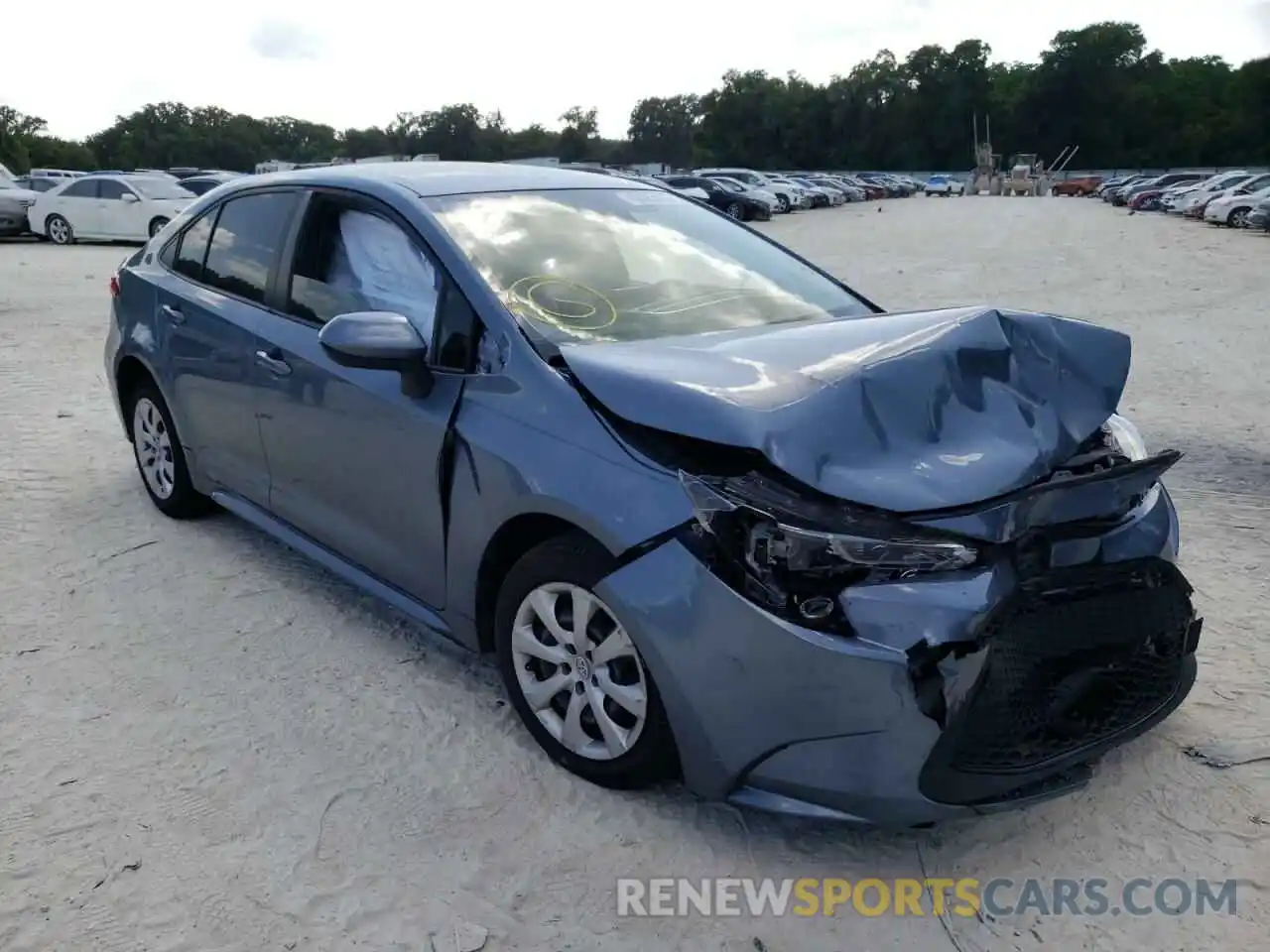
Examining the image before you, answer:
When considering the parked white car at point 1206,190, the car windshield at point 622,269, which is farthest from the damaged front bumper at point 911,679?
the parked white car at point 1206,190

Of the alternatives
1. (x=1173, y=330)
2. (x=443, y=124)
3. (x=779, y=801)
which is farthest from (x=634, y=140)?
(x=779, y=801)

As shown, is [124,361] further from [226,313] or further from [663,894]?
[663,894]

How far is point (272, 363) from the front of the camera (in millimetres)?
3797

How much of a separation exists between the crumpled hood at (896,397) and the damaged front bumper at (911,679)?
0.22m

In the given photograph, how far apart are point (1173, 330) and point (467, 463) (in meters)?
9.32

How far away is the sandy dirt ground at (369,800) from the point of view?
7.88ft

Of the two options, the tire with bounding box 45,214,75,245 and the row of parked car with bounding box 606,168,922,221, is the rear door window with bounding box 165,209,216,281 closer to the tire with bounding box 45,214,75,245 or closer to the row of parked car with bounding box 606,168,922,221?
the row of parked car with bounding box 606,168,922,221

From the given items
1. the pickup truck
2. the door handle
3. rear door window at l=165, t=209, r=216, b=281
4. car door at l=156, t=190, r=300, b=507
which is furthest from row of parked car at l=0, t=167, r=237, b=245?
the pickup truck

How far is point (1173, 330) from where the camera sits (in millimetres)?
10242

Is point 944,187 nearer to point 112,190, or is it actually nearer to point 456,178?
point 112,190

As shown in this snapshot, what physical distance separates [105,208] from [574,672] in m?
22.3

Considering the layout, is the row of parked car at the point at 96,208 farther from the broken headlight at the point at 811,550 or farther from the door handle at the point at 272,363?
the broken headlight at the point at 811,550

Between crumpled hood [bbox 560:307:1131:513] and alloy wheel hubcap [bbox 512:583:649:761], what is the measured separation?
540 millimetres

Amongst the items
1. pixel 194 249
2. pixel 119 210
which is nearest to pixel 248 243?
pixel 194 249
